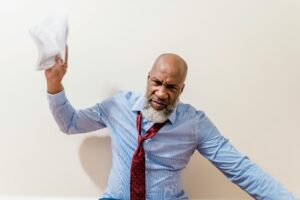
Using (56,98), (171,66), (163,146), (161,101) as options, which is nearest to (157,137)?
(163,146)

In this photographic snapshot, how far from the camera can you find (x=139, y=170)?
50.1 inches

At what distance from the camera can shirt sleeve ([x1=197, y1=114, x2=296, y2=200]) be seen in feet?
4.01

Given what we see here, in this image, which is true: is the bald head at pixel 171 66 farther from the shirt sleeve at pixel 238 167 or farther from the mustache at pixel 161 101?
the shirt sleeve at pixel 238 167

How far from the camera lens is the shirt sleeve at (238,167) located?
1222mm

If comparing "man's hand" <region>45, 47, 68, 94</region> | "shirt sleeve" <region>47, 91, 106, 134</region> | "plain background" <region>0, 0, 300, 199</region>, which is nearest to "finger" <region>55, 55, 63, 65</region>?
"man's hand" <region>45, 47, 68, 94</region>

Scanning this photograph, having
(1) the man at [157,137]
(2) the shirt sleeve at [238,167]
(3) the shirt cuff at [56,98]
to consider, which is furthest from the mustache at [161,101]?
(3) the shirt cuff at [56,98]

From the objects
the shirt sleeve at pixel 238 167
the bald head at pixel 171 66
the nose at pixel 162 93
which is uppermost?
the bald head at pixel 171 66

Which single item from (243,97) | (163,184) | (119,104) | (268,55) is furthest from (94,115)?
(268,55)

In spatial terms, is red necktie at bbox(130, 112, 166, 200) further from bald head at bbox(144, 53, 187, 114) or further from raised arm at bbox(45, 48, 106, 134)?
raised arm at bbox(45, 48, 106, 134)

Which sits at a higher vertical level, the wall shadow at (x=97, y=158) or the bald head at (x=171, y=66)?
the bald head at (x=171, y=66)

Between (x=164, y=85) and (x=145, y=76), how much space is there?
244mm

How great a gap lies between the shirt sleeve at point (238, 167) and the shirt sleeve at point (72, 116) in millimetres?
403

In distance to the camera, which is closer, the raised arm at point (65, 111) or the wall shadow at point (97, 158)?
the raised arm at point (65, 111)

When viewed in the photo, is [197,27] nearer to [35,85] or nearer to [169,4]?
[169,4]
